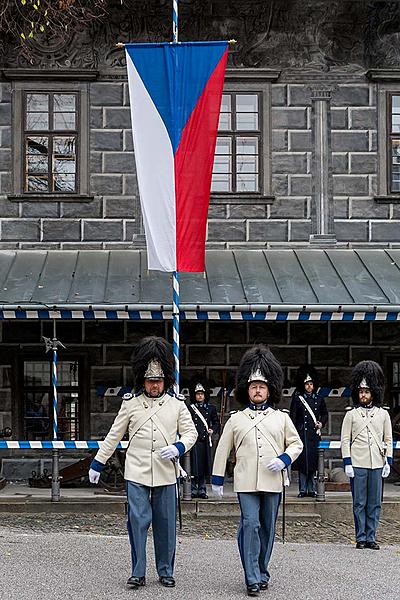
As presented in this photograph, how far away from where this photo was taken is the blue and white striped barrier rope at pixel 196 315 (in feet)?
44.8

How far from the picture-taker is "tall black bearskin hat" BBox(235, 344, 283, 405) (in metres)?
8.88

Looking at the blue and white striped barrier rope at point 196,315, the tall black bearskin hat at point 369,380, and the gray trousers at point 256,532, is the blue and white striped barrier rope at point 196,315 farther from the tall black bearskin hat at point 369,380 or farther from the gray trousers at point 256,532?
the gray trousers at point 256,532

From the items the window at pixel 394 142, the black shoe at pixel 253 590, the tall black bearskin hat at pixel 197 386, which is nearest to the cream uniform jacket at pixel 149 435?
the black shoe at pixel 253 590

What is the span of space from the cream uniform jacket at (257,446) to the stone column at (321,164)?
7.76 metres

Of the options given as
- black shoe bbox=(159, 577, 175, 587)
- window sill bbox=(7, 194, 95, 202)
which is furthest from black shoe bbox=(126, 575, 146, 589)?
window sill bbox=(7, 194, 95, 202)

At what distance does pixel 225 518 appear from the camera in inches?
515

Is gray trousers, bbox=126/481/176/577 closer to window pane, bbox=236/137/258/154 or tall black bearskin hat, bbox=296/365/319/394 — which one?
tall black bearskin hat, bbox=296/365/319/394

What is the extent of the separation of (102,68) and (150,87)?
4.53 meters

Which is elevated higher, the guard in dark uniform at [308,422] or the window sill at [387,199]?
the window sill at [387,199]

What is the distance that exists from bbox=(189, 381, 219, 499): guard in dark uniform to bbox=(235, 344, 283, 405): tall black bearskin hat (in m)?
5.13

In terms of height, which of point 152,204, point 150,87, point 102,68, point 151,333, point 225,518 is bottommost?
point 225,518

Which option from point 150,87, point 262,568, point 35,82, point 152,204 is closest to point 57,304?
point 152,204

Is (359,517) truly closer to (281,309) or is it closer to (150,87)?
(281,309)

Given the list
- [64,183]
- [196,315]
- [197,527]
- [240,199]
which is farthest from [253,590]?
[64,183]
